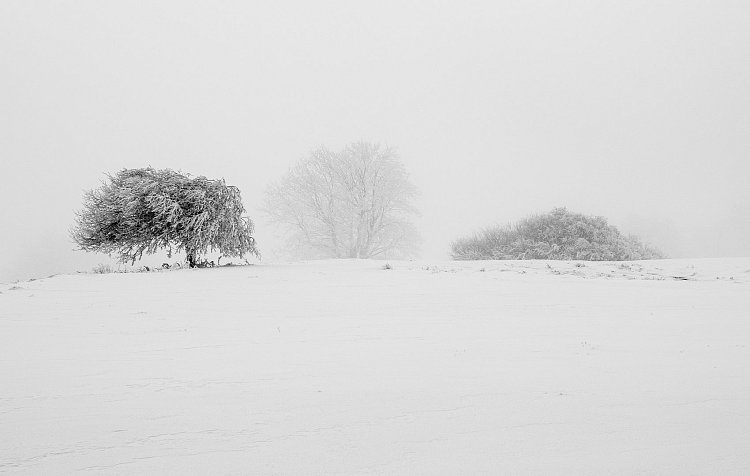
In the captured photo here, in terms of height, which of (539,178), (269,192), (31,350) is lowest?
(31,350)

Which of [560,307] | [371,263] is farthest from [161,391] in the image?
[371,263]

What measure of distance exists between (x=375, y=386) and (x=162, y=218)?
8.27 metres

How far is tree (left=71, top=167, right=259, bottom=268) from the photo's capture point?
9.05 meters

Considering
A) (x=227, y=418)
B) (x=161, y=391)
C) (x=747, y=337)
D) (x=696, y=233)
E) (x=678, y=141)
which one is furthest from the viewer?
(x=678, y=141)

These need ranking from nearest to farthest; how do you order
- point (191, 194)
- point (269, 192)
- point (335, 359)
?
1. point (335, 359)
2. point (191, 194)
3. point (269, 192)

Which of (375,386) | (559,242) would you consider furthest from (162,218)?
(559,242)

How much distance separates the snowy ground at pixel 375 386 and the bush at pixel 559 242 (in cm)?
988

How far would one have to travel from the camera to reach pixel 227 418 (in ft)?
7.00

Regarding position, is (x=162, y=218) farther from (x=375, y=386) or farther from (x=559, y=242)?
(x=559, y=242)

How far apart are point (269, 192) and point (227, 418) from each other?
22951 mm

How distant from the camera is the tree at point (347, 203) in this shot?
22.3 meters

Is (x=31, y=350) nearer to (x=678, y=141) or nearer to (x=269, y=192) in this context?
(x=269, y=192)

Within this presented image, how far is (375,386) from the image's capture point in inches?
101

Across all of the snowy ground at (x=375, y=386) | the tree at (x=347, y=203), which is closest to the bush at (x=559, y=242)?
the tree at (x=347, y=203)
